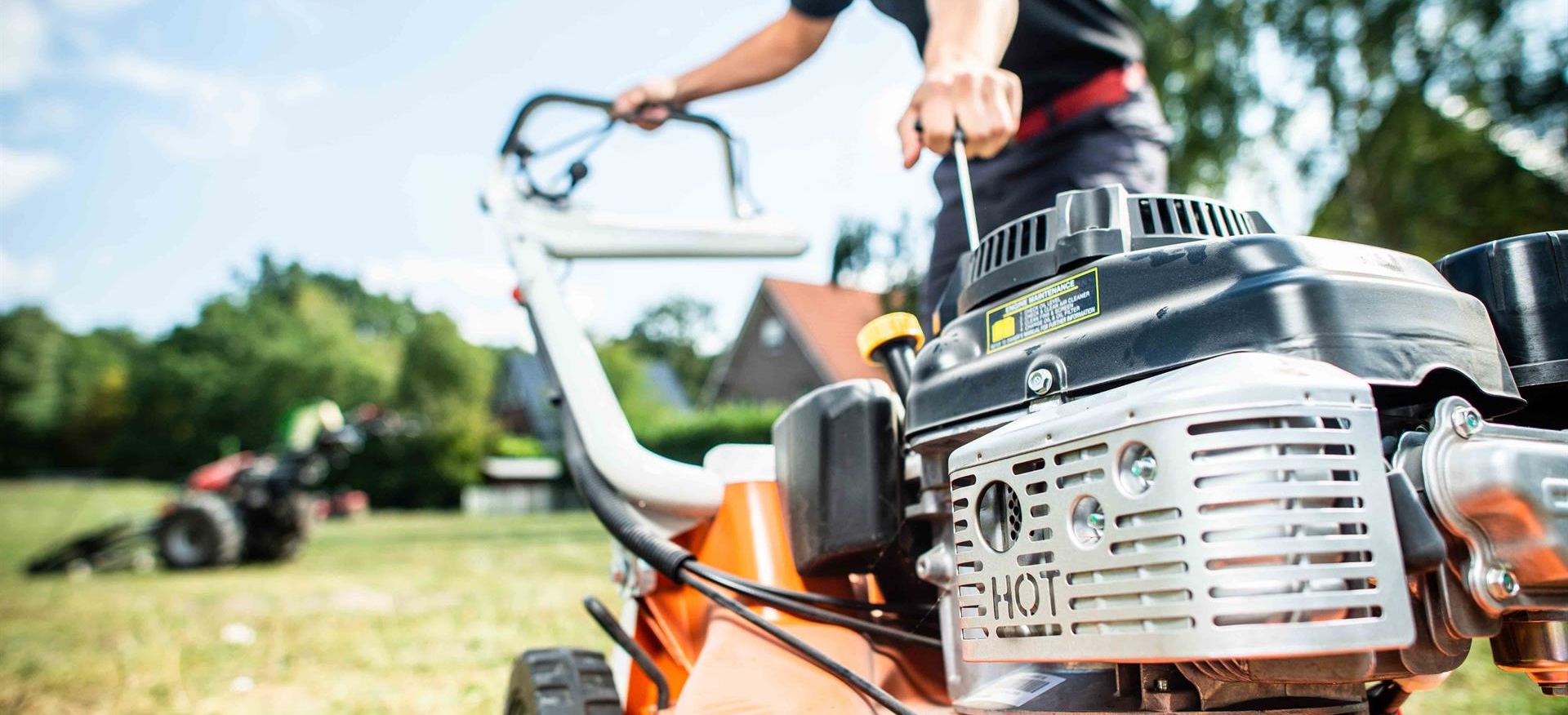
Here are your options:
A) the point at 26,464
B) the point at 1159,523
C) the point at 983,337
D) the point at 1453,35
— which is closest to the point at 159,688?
the point at 983,337

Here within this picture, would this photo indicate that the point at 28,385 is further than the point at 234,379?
Yes

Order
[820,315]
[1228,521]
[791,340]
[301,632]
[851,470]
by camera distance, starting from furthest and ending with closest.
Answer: [791,340] → [820,315] → [301,632] → [851,470] → [1228,521]

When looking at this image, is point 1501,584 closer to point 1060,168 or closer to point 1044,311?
point 1044,311

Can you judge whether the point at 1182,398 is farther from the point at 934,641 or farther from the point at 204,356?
the point at 204,356

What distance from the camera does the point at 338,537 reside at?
1304 centimetres

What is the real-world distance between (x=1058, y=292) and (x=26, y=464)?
48130 mm

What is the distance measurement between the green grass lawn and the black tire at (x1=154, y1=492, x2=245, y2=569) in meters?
0.21

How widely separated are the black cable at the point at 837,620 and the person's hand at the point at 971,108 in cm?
58

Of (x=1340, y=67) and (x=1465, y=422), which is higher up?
(x=1340, y=67)

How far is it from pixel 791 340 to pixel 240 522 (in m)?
16.8

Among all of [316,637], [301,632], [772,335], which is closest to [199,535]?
[301,632]

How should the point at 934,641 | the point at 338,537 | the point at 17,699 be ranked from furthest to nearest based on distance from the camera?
the point at 338,537 < the point at 17,699 < the point at 934,641

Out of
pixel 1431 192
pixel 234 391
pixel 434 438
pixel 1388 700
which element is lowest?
pixel 1388 700

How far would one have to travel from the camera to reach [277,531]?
368 inches
